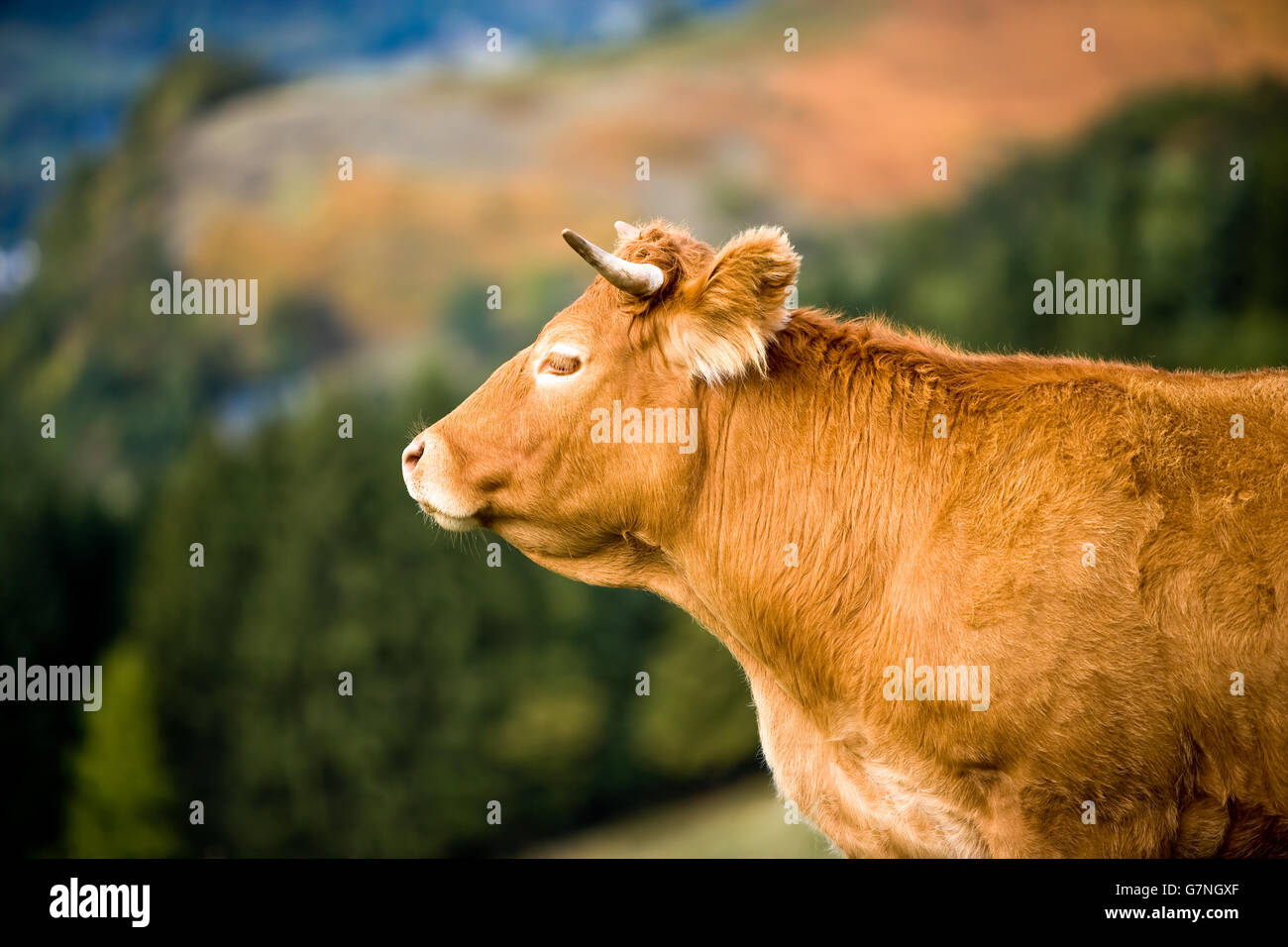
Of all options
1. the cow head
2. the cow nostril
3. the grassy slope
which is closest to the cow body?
the cow head

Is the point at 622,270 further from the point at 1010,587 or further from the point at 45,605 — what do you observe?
the point at 45,605

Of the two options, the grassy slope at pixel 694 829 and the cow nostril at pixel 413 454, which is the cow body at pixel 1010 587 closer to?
the cow nostril at pixel 413 454

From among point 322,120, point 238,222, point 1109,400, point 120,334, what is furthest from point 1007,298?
point 322,120

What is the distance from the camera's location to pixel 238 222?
13562cm

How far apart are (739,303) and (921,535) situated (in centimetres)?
167

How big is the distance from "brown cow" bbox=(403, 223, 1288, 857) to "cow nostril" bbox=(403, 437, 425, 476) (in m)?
0.02

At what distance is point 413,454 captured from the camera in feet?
24.2

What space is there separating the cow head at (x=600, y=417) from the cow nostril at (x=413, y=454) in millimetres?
12

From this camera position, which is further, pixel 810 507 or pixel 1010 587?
pixel 810 507

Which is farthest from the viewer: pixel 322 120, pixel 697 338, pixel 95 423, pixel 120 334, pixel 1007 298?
pixel 322 120

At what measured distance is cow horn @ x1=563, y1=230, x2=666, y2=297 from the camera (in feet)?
21.6

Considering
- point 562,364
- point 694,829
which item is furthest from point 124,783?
point 562,364
